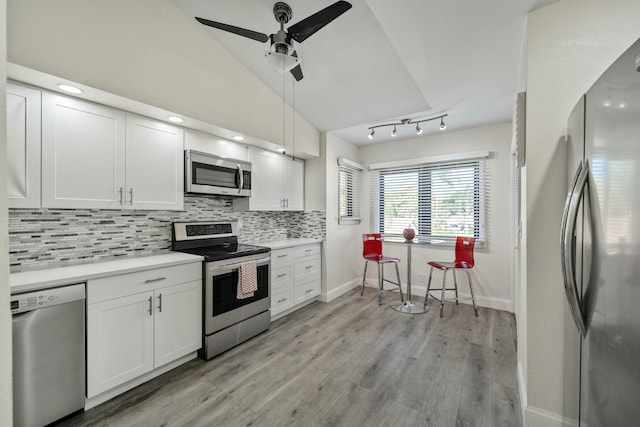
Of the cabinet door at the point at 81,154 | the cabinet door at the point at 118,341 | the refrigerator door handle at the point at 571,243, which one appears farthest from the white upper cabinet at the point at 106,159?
the refrigerator door handle at the point at 571,243

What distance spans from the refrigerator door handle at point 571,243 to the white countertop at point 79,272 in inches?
98.5

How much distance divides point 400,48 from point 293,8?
94cm

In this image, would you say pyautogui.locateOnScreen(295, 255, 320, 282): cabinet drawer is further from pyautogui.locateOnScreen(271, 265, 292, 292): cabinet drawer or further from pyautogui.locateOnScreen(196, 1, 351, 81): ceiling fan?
pyautogui.locateOnScreen(196, 1, 351, 81): ceiling fan

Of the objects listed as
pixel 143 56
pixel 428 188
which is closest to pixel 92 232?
pixel 143 56

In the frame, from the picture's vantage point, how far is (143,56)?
7.20 feet

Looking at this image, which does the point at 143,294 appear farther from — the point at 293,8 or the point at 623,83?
the point at 623,83

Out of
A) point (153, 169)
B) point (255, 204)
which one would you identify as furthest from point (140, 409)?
point (255, 204)

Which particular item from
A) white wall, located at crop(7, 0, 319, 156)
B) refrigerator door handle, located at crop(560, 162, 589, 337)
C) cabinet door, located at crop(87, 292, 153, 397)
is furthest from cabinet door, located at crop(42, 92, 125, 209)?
refrigerator door handle, located at crop(560, 162, 589, 337)

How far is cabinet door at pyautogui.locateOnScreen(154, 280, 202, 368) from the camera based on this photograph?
2.16 metres

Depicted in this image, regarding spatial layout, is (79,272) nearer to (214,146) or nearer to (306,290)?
(214,146)

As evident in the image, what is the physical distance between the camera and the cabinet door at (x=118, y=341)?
5.97 ft

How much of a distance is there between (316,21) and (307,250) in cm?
268

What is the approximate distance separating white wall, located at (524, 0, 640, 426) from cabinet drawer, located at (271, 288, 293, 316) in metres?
2.41

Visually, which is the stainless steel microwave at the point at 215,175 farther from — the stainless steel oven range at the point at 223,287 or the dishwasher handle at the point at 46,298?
the dishwasher handle at the point at 46,298
